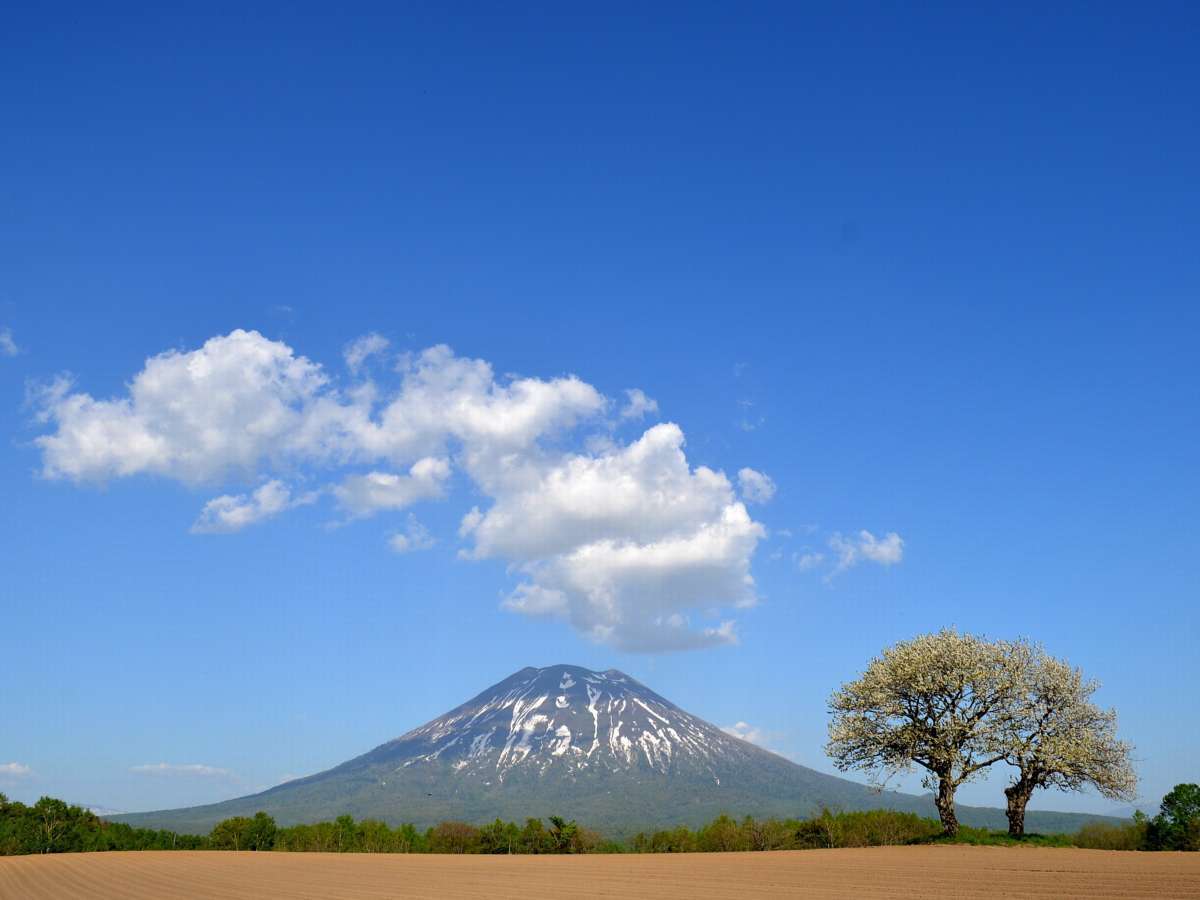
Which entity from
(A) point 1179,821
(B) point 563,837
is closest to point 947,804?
(A) point 1179,821

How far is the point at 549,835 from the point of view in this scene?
217 ft

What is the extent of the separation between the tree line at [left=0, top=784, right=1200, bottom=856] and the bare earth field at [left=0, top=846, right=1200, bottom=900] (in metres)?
4.03

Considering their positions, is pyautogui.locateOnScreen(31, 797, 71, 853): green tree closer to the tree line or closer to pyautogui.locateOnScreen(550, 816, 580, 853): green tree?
the tree line

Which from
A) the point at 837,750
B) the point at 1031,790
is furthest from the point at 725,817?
the point at 1031,790

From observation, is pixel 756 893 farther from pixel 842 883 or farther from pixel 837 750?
pixel 837 750

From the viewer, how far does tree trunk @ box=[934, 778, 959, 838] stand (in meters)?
45.1

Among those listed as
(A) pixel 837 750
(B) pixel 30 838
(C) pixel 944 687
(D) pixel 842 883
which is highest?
(C) pixel 944 687

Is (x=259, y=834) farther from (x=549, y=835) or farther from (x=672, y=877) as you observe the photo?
(x=672, y=877)

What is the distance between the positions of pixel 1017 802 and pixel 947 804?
3227 millimetres

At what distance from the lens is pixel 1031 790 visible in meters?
45.3

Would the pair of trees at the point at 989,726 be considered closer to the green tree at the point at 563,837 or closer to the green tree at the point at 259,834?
the green tree at the point at 563,837

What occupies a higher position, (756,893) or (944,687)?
(944,687)

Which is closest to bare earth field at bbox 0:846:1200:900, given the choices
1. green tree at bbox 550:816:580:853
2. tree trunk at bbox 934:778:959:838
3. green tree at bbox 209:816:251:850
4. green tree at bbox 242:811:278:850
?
tree trunk at bbox 934:778:959:838

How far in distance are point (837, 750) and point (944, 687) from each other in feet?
20.9
